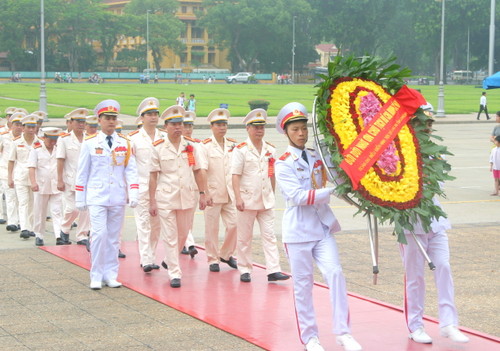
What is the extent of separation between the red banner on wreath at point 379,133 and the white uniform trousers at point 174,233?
3.59m

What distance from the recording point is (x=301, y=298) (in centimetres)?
661

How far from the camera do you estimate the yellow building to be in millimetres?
125688

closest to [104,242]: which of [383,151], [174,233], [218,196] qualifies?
[174,233]

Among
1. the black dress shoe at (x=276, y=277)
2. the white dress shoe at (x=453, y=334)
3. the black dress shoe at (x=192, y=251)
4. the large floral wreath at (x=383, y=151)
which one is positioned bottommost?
the black dress shoe at (x=192, y=251)

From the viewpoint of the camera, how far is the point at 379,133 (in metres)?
6.42

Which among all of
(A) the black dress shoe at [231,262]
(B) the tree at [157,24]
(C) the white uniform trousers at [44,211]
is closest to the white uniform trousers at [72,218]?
(C) the white uniform trousers at [44,211]

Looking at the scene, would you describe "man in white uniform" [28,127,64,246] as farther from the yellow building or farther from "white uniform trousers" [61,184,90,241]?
the yellow building

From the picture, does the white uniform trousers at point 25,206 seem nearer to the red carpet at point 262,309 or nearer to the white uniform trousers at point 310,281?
the red carpet at point 262,309

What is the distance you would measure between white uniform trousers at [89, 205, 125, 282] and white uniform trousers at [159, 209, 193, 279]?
1.70 feet

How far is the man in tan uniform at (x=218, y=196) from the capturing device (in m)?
10.2

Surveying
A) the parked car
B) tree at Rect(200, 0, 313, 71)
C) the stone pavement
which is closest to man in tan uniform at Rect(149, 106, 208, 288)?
the stone pavement

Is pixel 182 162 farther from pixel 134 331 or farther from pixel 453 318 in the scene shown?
pixel 453 318

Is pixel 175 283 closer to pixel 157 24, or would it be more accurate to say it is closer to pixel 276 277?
pixel 276 277

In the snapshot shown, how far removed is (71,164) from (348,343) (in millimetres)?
6490
